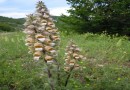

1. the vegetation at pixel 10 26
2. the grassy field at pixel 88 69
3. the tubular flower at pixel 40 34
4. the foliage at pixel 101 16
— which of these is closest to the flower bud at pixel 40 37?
the tubular flower at pixel 40 34

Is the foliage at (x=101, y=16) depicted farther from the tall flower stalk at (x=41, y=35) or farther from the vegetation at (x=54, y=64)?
the tall flower stalk at (x=41, y=35)

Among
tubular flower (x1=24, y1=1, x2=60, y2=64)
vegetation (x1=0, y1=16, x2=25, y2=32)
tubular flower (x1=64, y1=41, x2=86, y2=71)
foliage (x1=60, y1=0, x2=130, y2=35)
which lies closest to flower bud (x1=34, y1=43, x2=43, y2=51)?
tubular flower (x1=24, y1=1, x2=60, y2=64)

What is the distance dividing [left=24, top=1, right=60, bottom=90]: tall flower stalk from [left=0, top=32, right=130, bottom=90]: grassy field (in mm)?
344

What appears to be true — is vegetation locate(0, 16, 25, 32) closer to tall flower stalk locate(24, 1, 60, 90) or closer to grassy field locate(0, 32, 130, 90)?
grassy field locate(0, 32, 130, 90)

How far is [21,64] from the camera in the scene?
812 centimetres

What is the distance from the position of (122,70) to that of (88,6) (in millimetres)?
10040

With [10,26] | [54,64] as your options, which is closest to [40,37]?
[54,64]

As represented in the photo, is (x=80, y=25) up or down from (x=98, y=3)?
down

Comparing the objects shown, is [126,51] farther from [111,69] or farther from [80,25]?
[80,25]

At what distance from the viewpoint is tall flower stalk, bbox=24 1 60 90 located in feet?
15.2

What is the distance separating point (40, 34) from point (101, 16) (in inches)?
491

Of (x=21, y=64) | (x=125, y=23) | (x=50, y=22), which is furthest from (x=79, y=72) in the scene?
(x=125, y=23)

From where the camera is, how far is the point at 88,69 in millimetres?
7801

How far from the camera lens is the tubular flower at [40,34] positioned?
15.2 ft
